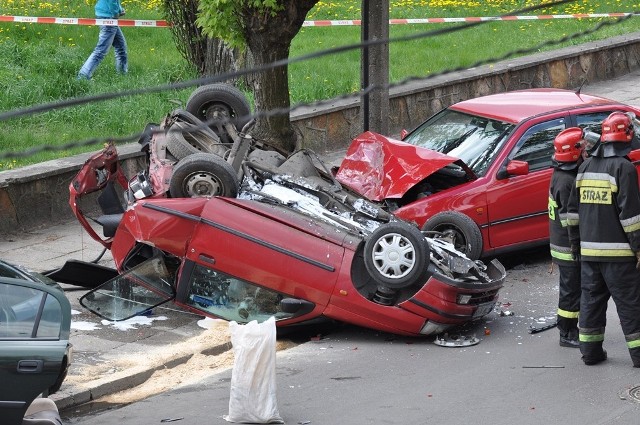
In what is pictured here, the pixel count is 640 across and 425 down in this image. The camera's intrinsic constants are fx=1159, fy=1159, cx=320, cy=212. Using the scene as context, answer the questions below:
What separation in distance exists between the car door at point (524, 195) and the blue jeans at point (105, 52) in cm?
739

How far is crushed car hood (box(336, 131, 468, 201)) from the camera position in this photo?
1051 cm

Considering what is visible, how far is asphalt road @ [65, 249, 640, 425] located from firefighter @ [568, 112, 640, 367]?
358 millimetres

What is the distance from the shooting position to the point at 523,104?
1176cm

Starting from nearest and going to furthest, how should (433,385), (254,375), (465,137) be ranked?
(254,375) → (433,385) → (465,137)

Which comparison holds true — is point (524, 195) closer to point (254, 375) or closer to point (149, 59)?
point (254, 375)

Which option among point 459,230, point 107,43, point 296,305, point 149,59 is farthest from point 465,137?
point 149,59

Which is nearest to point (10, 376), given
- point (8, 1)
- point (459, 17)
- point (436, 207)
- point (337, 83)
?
point (436, 207)

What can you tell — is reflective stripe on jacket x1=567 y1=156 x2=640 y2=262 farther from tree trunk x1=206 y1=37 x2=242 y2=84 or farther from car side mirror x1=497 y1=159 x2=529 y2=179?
tree trunk x1=206 y1=37 x2=242 y2=84

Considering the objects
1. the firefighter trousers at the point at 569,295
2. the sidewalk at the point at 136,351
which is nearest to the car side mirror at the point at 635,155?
the firefighter trousers at the point at 569,295

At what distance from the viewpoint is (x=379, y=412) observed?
7.69 meters

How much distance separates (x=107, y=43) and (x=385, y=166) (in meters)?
7.19

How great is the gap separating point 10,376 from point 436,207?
511 centimetres

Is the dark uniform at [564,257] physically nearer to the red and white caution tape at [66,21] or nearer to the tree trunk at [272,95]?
the tree trunk at [272,95]

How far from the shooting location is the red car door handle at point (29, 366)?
6473 mm
